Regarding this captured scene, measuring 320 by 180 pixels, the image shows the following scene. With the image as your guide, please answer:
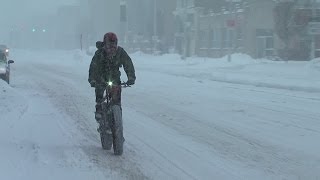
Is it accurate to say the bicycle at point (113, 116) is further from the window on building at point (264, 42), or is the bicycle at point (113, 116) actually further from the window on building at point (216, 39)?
the window on building at point (216, 39)

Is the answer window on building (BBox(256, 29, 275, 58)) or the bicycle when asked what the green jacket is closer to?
the bicycle

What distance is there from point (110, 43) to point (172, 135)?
282 cm

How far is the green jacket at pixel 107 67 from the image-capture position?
9.17m

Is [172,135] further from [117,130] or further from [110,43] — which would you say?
[110,43]

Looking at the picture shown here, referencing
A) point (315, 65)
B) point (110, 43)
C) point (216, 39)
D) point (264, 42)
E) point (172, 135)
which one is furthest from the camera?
point (216, 39)

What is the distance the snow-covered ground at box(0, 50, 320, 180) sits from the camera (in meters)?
8.09

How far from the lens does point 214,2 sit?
61.1m

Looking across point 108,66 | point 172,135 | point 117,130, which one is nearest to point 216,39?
point 172,135

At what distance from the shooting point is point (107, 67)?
9234 millimetres

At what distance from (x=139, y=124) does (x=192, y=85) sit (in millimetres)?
11688

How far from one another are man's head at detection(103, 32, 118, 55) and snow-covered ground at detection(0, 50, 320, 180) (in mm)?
1617

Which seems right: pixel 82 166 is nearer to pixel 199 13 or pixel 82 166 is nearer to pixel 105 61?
pixel 105 61

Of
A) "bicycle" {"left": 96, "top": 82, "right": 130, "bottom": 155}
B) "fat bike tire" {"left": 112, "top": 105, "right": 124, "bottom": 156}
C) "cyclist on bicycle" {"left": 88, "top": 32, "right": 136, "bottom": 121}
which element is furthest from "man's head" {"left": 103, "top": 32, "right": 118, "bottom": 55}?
"fat bike tire" {"left": 112, "top": 105, "right": 124, "bottom": 156}

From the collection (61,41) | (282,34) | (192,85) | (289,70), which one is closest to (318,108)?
(192,85)
